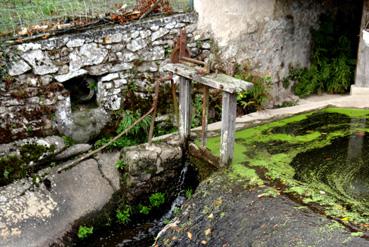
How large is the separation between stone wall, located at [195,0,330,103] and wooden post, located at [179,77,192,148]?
4.63 feet

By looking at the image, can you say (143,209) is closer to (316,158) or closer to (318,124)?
(316,158)

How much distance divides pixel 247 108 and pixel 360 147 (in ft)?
6.17

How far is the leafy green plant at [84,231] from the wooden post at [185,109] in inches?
61.6

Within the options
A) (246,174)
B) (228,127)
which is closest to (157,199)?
(246,174)

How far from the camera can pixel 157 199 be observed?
20.6 ft

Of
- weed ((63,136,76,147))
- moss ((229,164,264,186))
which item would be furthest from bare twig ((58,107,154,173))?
moss ((229,164,264,186))

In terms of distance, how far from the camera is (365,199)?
5.00 metres

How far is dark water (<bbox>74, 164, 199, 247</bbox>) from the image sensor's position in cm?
572

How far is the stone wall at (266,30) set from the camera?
7188 mm

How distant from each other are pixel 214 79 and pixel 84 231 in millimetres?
2263

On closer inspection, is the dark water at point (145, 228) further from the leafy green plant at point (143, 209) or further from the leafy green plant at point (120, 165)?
the leafy green plant at point (120, 165)

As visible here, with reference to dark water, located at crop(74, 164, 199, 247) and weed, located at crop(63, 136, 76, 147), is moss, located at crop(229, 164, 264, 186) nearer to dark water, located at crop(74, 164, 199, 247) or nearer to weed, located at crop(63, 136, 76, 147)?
dark water, located at crop(74, 164, 199, 247)

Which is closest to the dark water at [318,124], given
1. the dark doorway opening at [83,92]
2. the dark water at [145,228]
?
the dark water at [145,228]

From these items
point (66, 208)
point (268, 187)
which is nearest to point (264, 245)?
point (268, 187)
